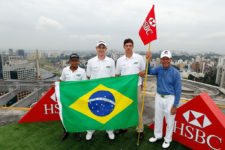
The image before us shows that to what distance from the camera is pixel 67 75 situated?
371cm

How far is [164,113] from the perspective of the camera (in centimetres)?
337

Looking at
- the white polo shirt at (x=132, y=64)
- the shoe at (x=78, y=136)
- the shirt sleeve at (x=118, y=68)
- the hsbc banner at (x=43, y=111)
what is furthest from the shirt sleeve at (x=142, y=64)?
the hsbc banner at (x=43, y=111)

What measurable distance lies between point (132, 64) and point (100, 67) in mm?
649

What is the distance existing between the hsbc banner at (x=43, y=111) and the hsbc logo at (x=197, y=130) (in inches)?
120

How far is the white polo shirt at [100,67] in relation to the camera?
3.54 m

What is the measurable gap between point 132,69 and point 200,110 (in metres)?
1.48

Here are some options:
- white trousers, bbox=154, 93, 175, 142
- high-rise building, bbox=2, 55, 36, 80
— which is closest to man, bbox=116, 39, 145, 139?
white trousers, bbox=154, 93, 175, 142

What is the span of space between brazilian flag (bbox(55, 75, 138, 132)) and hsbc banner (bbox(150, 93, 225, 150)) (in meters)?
1.09

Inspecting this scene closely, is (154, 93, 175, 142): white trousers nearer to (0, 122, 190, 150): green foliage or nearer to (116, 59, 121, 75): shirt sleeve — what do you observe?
(0, 122, 190, 150): green foliage

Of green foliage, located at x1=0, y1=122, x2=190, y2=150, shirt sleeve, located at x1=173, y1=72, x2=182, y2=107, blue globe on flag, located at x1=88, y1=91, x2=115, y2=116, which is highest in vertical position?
shirt sleeve, located at x1=173, y1=72, x2=182, y2=107

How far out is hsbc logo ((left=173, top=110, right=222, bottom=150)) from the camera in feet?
10.1

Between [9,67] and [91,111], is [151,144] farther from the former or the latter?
[9,67]

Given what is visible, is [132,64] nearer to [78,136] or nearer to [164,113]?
[164,113]

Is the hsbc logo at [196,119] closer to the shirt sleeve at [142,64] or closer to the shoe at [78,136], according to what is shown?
the shirt sleeve at [142,64]
